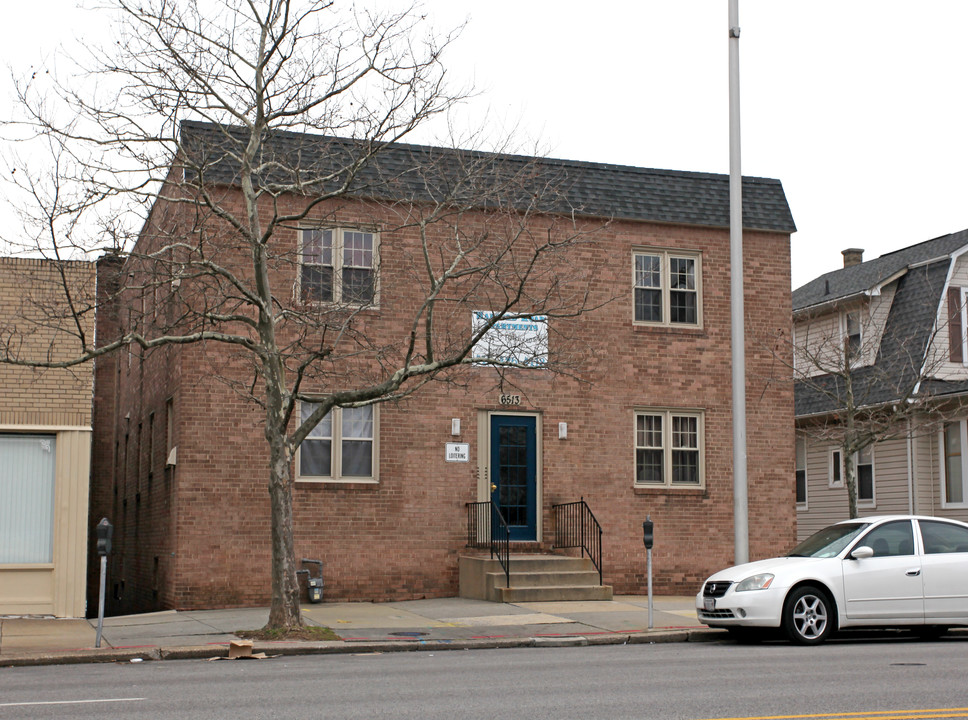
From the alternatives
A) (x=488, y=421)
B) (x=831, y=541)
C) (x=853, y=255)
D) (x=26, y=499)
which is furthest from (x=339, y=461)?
(x=853, y=255)

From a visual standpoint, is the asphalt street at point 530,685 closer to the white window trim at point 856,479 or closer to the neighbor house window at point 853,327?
the white window trim at point 856,479

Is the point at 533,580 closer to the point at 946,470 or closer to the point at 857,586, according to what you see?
the point at 857,586

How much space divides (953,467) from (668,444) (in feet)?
27.6

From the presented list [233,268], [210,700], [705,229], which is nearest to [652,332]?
[705,229]

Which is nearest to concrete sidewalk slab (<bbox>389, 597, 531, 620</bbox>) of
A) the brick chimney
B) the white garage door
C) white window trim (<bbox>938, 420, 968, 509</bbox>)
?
the white garage door

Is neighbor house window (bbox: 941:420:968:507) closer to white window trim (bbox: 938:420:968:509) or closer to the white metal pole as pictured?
white window trim (bbox: 938:420:968:509)

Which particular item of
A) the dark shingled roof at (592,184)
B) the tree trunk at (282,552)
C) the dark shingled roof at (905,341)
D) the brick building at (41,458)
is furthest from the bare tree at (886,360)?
the brick building at (41,458)

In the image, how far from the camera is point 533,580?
18.2 meters

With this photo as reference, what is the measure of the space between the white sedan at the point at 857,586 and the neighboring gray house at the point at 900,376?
29.9 feet

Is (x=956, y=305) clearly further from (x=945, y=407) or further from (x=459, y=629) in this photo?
(x=459, y=629)

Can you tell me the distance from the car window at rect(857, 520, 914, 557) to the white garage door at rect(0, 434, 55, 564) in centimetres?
1168

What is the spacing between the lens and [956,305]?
84.8 feet

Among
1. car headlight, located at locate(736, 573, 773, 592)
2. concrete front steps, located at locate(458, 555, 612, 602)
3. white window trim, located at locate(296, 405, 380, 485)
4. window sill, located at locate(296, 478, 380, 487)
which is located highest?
white window trim, located at locate(296, 405, 380, 485)

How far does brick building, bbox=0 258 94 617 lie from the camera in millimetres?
17031
